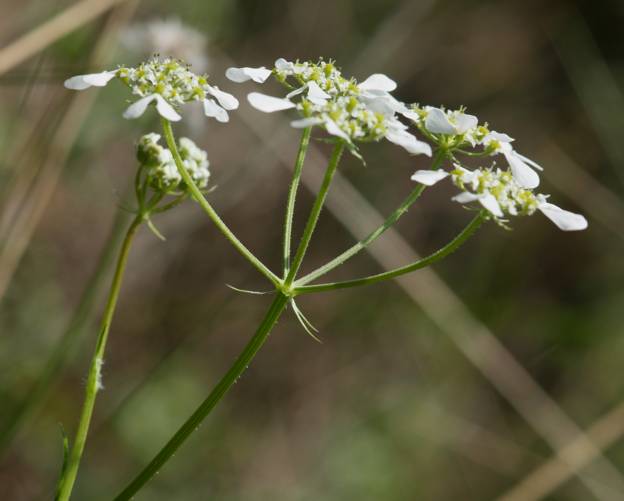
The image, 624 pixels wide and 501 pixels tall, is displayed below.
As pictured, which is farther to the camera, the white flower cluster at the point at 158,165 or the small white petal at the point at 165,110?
the white flower cluster at the point at 158,165

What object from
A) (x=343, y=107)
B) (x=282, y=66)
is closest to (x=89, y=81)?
(x=282, y=66)

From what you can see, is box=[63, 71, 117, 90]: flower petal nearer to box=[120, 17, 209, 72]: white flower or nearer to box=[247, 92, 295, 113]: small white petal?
box=[247, 92, 295, 113]: small white petal

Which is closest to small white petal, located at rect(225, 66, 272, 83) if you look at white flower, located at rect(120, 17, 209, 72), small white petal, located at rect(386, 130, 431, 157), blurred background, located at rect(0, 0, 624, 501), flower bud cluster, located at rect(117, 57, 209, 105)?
flower bud cluster, located at rect(117, 57, 209, 105)

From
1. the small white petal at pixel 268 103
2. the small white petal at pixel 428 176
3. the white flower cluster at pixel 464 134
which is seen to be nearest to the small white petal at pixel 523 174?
the white flower cluster at pixel 464 134

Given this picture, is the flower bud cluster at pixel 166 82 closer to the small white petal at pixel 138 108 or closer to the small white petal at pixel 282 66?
the small white petal at pixel 138 108

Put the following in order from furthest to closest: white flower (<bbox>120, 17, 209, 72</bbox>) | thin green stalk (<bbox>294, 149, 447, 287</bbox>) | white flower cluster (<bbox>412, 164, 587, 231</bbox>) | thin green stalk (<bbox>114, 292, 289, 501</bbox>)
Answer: white flower (<bbox>120, 17, 209, 72</bbox>)
white flower cluster (<bbox>412, 164, 587, 231</bbox>)
thin green stalk (<bbox>294, 149, 447, 287</bbox>)
thin green stalk (<bbox>114, 292, 289, 501</bbox>)

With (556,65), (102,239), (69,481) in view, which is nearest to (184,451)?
(102,239)

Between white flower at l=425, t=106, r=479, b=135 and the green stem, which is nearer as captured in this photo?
the green stem
